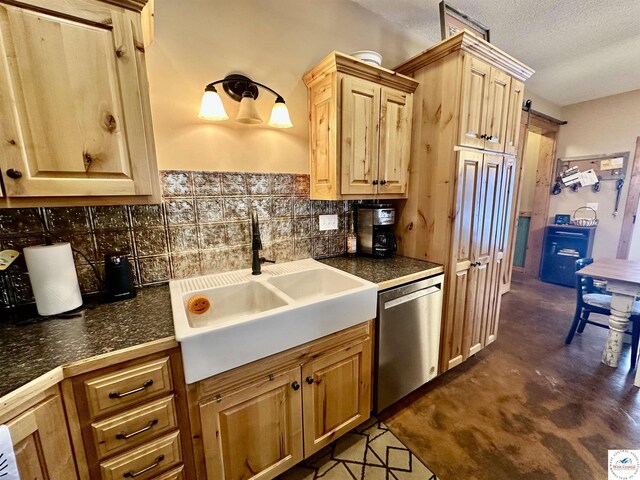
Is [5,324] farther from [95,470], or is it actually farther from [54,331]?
[95,470]

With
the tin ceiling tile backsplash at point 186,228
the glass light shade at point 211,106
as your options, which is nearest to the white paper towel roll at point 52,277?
the tin ceiling tile backsplash at point 186,228

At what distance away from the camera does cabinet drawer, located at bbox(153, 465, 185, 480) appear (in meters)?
0.94

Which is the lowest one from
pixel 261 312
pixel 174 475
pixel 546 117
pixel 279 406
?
pixel 174 475

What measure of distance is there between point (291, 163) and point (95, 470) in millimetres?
1628

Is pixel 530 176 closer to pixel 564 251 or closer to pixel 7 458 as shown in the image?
pixel 564 251

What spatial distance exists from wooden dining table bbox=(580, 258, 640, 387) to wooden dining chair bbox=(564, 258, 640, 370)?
0.09 metres

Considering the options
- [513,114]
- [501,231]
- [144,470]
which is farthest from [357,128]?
[144,470]

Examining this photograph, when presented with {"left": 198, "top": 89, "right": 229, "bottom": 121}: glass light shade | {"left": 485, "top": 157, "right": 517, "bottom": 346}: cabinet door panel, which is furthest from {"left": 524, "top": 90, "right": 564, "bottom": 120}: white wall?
{"left": 198, "top": 89, "right": 229, "bottom": 121}: glass light shade

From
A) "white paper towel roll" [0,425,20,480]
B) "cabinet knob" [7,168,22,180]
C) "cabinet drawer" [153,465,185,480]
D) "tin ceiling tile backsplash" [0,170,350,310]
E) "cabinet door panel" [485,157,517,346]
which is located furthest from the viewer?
"cabinet door panel" [485,157,517,346]

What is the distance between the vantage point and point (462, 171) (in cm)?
165

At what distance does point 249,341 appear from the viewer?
100cm

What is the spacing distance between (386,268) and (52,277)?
1.61 metres

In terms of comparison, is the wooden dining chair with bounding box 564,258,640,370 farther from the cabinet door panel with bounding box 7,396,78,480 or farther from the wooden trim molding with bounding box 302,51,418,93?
the cabinet door panel with bounding box 7,396,78,480

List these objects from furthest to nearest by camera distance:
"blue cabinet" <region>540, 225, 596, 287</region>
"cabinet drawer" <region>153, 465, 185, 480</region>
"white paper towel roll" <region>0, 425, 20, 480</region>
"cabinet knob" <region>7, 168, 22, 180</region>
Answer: "blue cabinet" <region>540, 225, 596, 287</region>, "cabinet drawer" <region>153, 465, 185, 480</region>, "cabinet knob" <region>7, 168, 22, 180</region>, "white paper towel roll" <region>0, 425, 20, 480</region>
